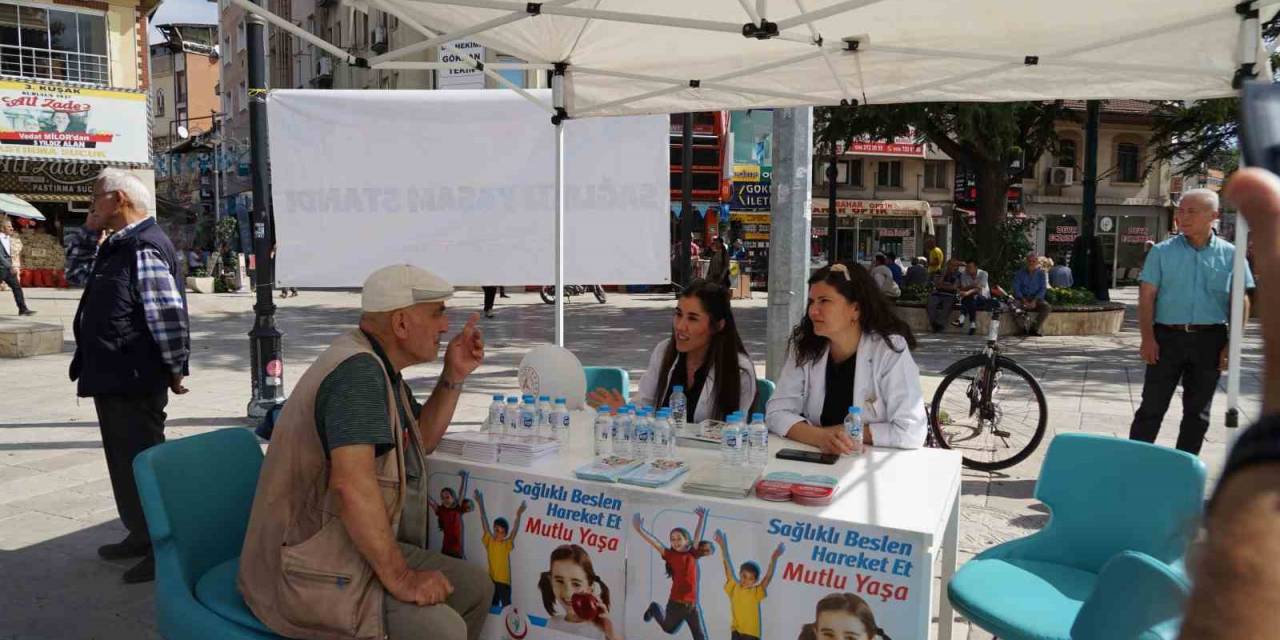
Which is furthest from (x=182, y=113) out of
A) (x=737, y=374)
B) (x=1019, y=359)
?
(x=737, y=374)

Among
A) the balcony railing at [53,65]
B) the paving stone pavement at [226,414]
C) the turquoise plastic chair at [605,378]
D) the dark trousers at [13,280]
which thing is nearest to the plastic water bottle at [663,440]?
the paving stone pavement at [226,414]

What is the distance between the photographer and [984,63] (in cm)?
461

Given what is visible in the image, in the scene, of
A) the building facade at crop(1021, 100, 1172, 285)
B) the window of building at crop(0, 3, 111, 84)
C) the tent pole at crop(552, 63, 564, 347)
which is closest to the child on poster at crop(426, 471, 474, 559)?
the tent pole at crop(552, 63, 564, 347)

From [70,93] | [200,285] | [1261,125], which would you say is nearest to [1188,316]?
[1261,125]

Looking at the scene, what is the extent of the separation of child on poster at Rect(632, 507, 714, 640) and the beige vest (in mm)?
865

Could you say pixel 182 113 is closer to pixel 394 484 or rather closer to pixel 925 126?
pixel 925 126

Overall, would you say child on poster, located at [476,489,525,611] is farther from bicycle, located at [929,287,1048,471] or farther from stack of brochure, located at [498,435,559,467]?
bicycle, located at [929,287,1048,471]

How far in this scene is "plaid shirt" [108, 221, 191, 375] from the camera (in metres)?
4.01

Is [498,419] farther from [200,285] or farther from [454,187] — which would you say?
[200,285]

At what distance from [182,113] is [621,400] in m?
58.7

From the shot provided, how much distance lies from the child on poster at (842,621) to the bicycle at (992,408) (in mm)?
3791

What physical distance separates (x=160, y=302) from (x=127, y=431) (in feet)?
2.17

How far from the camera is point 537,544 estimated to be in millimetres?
2902

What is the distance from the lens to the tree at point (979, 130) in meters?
14.9
